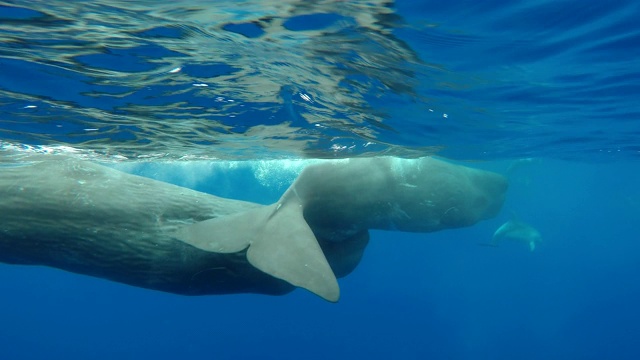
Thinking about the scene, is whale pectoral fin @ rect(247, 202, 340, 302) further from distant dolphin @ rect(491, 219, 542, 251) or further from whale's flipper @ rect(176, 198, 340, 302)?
distant dolphin @ rect(491, 219, 542, 251)

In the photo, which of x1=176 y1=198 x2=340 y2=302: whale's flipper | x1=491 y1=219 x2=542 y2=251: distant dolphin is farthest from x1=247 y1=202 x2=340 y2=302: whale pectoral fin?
x1=491 y1=219 x2=542 y2=251: distant dolphin

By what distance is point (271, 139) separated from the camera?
57.5 ft

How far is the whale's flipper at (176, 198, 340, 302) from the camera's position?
544 cm

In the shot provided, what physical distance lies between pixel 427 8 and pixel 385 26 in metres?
0.79

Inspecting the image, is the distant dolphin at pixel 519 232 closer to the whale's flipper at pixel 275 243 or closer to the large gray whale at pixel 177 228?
the large gray whale at pixel 177 228

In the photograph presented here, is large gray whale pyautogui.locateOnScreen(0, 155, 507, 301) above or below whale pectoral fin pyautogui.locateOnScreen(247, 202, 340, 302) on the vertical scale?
below

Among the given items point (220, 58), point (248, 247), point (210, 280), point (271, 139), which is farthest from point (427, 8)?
point (271, 139)

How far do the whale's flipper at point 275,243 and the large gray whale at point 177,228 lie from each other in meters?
0.01

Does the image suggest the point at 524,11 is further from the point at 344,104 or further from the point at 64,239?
the point at 64,239

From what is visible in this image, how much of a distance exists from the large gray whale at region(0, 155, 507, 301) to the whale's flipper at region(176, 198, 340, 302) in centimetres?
1

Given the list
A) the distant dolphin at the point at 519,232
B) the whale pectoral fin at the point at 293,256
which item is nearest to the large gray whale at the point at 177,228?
the whale pectoral fin at the point at 293,256

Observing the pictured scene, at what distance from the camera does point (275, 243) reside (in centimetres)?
607

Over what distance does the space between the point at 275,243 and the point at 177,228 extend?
5.91 feet

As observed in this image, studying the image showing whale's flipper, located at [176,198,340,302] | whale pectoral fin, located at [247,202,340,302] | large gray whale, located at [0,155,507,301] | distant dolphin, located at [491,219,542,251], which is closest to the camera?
whale pectoral fin, located at [247,202,340,302]
